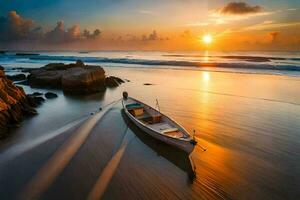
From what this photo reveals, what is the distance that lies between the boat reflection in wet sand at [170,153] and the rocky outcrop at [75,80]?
1622cm

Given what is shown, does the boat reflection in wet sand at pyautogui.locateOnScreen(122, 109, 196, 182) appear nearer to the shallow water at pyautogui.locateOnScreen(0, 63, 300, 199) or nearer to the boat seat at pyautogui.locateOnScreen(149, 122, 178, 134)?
the shallow water at pyautogui.locateOnScreen(0, 63, 300, 199)

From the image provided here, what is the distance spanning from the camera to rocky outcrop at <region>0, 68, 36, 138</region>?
1606cm

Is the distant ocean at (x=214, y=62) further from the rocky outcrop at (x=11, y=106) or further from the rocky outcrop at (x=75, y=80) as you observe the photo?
the rocky outcrop at (x=11, y=106)

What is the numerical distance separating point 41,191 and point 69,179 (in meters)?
1.15

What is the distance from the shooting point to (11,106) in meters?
17.8

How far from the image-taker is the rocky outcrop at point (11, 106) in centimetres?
1606

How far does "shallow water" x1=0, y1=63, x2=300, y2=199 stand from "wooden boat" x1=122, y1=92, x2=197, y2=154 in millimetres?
683

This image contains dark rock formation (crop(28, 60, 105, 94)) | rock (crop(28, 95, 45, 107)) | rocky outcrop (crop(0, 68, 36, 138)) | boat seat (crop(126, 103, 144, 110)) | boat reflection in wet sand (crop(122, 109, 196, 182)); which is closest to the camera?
boat reflection in wet sand (crop(122, 109, 196, 182))

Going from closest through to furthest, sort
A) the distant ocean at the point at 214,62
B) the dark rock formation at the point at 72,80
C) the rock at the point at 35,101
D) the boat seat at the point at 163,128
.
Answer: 1. the boat seat at the point at 163,128
2. the rock at the point at 35,101
3. the dark rock formation at the point at 72,80
4. the distant ocean at the point at 214,62

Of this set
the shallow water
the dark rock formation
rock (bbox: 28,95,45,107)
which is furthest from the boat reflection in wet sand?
the dark rock formation

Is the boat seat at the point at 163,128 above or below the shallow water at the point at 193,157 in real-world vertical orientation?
above

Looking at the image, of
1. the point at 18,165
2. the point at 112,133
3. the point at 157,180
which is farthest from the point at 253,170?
the point at 18,165

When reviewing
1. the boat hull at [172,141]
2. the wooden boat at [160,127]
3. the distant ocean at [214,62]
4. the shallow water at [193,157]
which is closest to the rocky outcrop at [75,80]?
the shallow water at [193,157]

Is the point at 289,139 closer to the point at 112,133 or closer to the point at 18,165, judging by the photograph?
the point at 112,133
